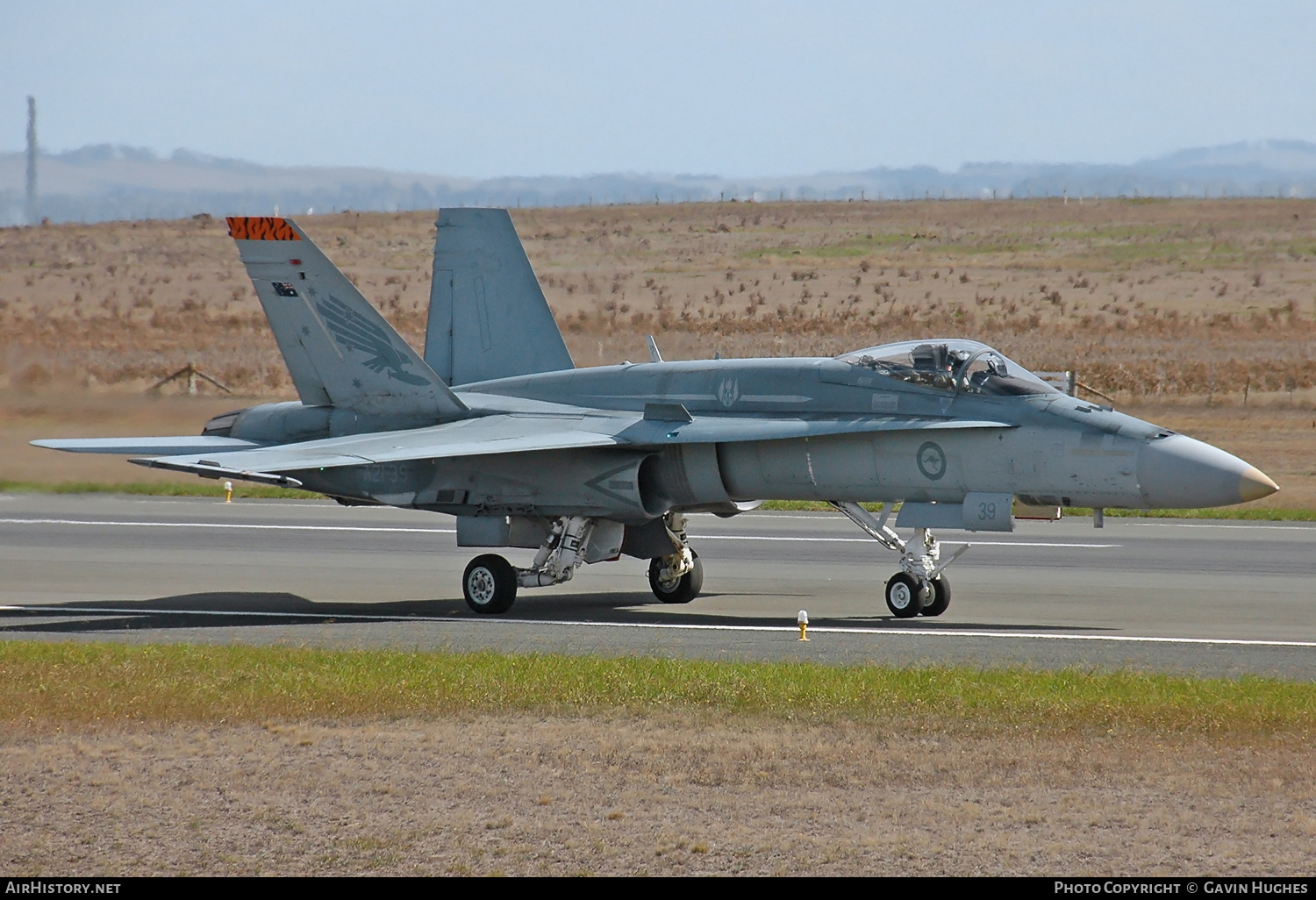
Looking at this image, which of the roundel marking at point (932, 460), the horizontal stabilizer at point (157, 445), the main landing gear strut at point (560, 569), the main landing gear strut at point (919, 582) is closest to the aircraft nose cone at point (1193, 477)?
the roundel marking at point (932, 460)

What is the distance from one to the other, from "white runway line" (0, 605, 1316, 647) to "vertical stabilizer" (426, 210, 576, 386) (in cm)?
418

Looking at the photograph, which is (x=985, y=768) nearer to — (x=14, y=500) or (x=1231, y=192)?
(x=14, y=500)

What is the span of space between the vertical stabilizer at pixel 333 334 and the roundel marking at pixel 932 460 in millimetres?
5477

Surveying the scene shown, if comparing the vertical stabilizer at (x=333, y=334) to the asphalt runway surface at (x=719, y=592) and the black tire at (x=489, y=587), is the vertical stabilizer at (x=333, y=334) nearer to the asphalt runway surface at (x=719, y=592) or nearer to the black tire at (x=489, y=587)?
the black tire at (x=489, y=587)

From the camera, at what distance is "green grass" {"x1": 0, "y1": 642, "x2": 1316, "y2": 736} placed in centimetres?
1056

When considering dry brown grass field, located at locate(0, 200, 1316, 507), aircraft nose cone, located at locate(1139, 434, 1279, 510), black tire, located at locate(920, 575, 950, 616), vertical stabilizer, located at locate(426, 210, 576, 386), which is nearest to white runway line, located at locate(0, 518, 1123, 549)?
dry brown grass field, located at locate(0, 200, 1316, 507)

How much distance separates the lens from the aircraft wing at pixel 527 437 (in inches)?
620

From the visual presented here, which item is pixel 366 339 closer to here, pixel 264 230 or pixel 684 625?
pixel 264 230

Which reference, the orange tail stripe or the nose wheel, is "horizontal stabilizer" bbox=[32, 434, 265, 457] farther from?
the nose wheel

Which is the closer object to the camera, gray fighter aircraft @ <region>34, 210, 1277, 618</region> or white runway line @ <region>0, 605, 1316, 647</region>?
white runway line @ <region>0, 605, 1316, 647</region>

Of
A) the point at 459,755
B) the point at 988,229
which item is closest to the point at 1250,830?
the point at 459,755

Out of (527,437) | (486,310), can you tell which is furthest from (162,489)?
(527,437)

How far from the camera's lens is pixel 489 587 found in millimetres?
16969

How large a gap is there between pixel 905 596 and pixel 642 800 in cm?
794
